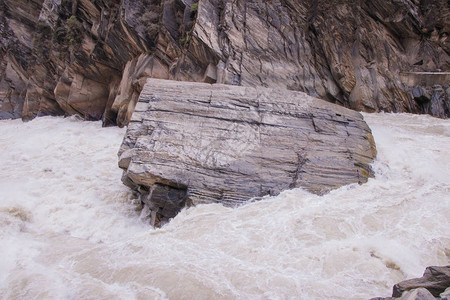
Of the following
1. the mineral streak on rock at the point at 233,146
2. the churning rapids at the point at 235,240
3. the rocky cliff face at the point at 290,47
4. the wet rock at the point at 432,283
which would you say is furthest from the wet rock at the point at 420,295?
the rocky cliff face at the point at 290,47

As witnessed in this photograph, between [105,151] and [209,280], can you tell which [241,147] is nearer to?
[209,280]

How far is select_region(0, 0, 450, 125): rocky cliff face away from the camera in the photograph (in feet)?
46.9

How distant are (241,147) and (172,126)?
6.53ft

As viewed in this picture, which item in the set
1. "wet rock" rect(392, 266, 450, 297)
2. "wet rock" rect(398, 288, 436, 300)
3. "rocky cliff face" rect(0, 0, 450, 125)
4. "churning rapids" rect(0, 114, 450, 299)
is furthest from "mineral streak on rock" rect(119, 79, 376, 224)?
"rocky cliff face" rect(0, 0, 450, 125)

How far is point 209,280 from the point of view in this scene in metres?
4.35

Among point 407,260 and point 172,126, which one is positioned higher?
point 172,126

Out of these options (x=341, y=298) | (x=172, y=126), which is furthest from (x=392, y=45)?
(x=341, y=298)

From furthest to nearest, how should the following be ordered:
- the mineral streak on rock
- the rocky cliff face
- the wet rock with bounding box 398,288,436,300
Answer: the rocky cliff face
the mineral streak on rock
the wet rock with bounding box 398,288,436,300

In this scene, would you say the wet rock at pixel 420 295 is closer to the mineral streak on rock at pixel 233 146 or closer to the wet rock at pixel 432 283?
the wet rock at pixel 432 283

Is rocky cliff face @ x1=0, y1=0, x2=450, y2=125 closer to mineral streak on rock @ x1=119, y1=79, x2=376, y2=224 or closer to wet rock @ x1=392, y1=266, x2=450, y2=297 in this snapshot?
mineral streak on rock @ x1=119, y1=79, x2=376, y2=224

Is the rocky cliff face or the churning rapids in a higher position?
the rocky cliff face

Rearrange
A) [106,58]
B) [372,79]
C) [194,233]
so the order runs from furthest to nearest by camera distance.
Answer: [106,58] → [372,79] → [194,233]

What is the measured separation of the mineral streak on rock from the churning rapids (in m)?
0.54

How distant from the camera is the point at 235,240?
5.50 metres
